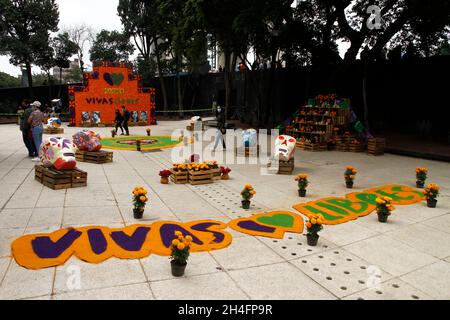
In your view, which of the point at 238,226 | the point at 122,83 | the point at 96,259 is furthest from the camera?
the point at 122,83

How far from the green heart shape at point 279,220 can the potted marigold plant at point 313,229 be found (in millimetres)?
1044

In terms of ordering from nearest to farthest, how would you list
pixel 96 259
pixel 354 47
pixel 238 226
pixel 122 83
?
pixel 96 259
pixel 238 226
pixel 354 47
pixel 122 83

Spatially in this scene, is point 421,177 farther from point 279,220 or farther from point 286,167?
point 279,220

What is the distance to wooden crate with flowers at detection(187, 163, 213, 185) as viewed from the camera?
38.9ft

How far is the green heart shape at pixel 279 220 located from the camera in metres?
8.27

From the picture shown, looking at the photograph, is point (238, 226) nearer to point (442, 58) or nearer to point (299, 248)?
point (299, 248)

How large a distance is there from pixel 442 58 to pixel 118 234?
22.7m

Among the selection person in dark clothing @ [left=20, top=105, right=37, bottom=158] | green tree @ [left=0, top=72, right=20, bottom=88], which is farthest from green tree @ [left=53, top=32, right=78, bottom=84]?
person in dark clothing @ [left=20, top=105, right=37, bottom=158]

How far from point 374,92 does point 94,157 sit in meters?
19.7

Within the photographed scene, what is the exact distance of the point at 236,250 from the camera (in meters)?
6.88

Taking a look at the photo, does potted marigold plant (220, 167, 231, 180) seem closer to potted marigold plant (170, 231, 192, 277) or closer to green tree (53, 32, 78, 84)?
potted marigold plant (170, 231, 192, 277)

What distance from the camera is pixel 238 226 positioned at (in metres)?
8.11
